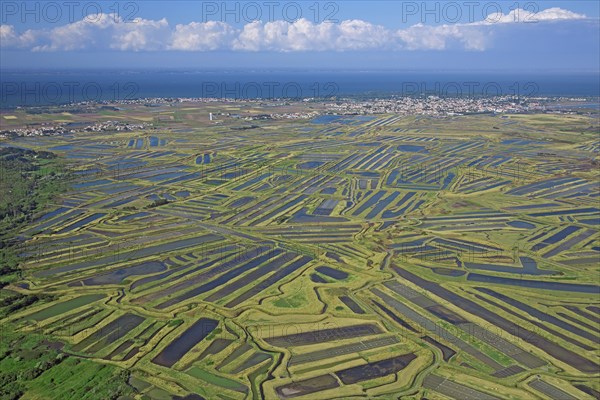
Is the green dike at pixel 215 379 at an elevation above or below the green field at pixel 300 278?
below

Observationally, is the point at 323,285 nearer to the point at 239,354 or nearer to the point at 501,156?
the point at 239,354

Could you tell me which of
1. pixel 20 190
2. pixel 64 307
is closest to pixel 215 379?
pixel 64 307

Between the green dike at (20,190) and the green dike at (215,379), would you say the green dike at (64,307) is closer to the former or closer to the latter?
the green dike at (20,190)

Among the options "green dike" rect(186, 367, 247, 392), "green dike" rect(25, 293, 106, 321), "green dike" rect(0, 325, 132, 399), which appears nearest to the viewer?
"green dike" rect(0, 325, 132, 399)

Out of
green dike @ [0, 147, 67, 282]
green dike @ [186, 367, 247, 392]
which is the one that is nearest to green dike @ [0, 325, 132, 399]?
green dike @ [186, 367, 247, 392]

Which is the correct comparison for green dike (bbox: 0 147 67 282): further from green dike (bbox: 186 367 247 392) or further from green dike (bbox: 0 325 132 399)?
green dike (bbox: 186 367 247 392)

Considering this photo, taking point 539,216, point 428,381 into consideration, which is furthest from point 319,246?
point 539,216

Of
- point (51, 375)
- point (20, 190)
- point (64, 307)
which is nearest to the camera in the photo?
point (51, 375)

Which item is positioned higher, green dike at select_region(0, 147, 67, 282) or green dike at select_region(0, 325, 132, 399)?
green dike at select_region(0, 147, 67, 282)

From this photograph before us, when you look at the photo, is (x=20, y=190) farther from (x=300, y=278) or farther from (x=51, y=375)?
(x=51, y=375)

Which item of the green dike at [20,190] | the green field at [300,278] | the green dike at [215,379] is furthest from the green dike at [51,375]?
the green dike at [20,190]

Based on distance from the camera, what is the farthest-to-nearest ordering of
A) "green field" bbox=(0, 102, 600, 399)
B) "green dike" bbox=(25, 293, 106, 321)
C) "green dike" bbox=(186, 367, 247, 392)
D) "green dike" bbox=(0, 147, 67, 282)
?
1. "green dike" bbox=(0, 147, 67, 282)
2. "green dike" bbox=(25, 293, 106, 321)
3. "green field" bbox=(0, 102, 600, 399)
4. "green dike" bbox=(186, 367, 247, 392)

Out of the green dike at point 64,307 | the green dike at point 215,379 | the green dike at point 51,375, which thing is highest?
the green dike at point 64,307
